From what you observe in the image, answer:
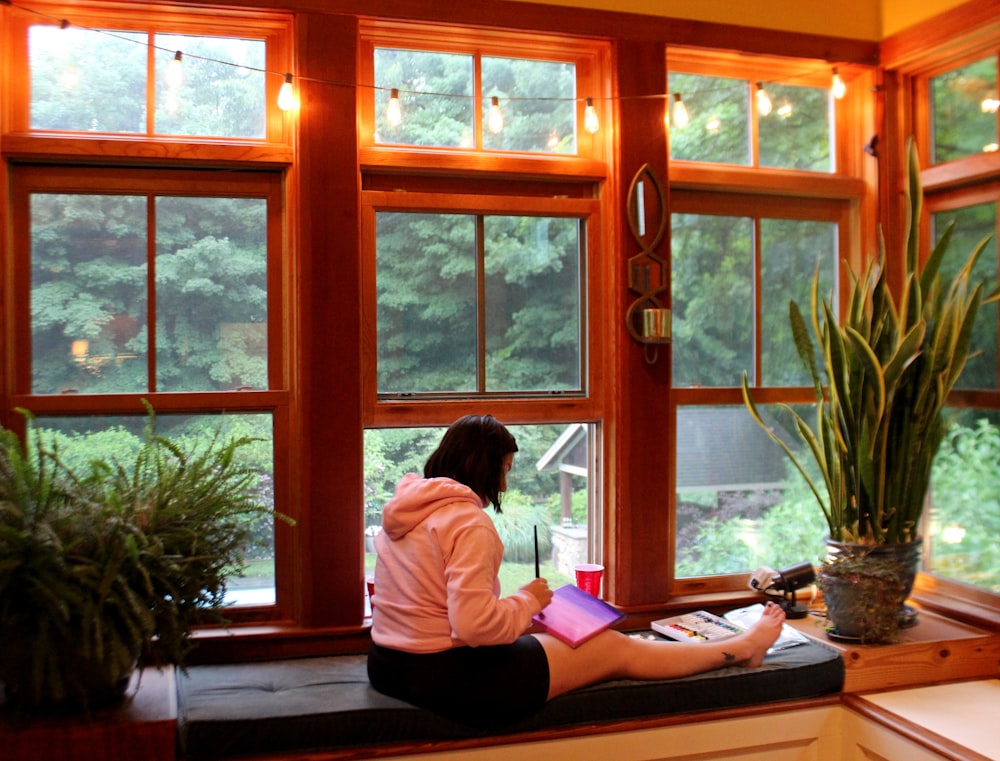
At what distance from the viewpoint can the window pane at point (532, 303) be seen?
318 cm

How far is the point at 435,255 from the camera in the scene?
312 cm

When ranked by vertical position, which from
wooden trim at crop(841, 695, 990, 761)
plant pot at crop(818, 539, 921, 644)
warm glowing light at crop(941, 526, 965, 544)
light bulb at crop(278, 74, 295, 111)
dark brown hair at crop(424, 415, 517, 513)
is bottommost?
wooden trim at crop(841, 695, 990, 761)

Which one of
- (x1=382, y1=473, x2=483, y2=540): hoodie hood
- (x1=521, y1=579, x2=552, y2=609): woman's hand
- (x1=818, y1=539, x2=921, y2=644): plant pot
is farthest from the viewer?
Result: (x1=818, y1=539, x2=921, y2=644): plant pot

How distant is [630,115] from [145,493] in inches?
78.0

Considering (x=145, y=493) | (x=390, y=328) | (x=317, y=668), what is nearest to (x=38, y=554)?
(x=145, y=493)

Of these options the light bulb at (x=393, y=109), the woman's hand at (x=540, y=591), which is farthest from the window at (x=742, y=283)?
the light bulb at (x=393, y=109)

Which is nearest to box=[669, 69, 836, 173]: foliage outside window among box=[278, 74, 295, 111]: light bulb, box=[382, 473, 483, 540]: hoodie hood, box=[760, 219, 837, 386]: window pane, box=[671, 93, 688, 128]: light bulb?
box=[671, 93, 688, 128]: light bulb

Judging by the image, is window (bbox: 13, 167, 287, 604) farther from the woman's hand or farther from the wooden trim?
the wooden trim

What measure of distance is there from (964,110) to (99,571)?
10.3 feet

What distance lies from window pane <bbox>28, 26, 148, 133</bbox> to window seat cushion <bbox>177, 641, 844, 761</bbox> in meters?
1.68

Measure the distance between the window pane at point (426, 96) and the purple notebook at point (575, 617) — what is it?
5.01 feet

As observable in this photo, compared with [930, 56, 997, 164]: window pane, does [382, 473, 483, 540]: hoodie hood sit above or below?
below

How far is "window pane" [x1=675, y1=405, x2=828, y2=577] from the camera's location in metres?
3.38

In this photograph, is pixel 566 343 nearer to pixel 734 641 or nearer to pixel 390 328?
pixel 390 328
